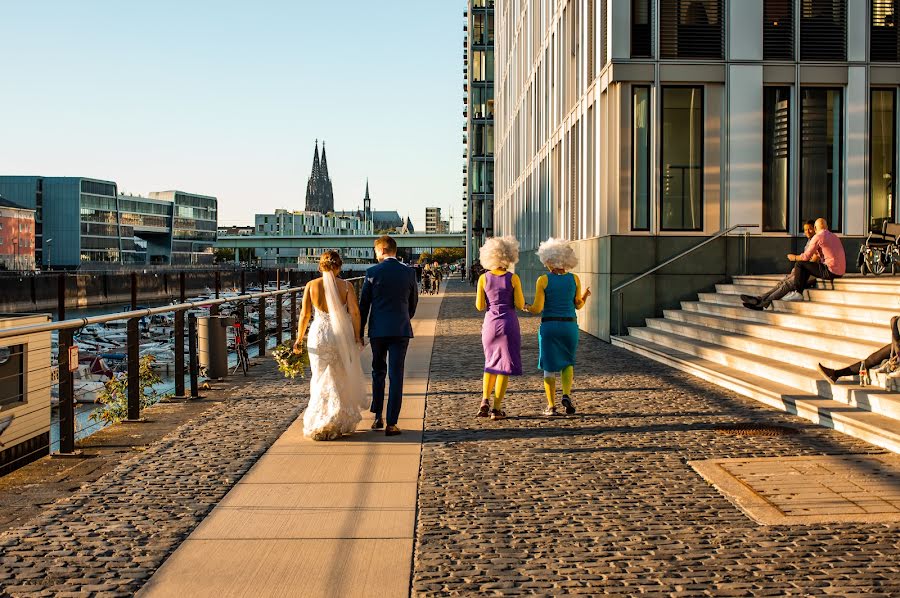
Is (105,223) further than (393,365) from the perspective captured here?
Yes

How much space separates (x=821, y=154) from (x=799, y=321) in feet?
22.1

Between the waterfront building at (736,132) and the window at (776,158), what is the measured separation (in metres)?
0.02

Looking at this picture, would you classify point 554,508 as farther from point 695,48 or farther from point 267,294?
point 695,48

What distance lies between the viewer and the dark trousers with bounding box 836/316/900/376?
893 centimetres

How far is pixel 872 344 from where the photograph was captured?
1076cm

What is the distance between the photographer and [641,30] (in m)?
18.5

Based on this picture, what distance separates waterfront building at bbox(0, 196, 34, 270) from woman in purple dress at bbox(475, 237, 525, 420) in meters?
120

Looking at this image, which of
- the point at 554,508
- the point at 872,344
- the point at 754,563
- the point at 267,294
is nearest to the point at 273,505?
the point at 554,508

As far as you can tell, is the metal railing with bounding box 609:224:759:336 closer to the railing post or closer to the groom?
the groom

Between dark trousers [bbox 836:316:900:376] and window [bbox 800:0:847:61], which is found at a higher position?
window [bbox 800:0:847:61]

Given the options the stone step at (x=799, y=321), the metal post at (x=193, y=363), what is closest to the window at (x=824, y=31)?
the stone step at (x=799, y=321)

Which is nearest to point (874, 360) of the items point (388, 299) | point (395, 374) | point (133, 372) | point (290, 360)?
point (395, 374)

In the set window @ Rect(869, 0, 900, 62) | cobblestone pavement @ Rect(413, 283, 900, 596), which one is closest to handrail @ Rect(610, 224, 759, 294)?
window @ Rect(869, 0, 900, 62)

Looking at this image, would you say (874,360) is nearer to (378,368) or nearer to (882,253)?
(378,368)
